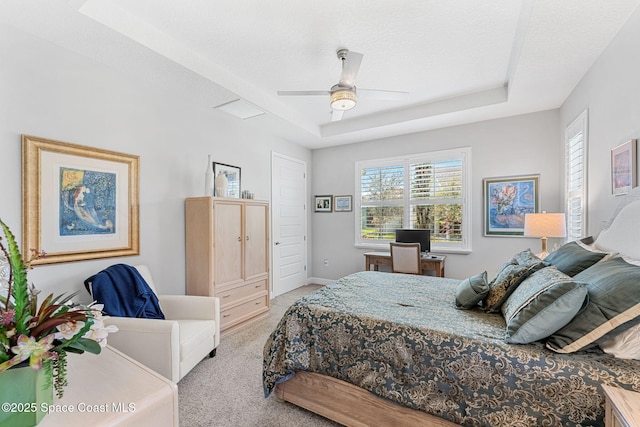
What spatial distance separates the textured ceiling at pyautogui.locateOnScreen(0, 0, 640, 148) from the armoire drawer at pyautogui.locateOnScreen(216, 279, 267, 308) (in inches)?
85.7

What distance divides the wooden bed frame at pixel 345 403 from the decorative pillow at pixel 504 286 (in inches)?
31.4

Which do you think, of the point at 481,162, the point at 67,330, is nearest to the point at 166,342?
the point at 67,330

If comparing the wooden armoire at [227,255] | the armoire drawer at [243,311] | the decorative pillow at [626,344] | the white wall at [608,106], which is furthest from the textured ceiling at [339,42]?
the armoire drawer at [243,311]

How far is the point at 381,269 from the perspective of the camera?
4691mm

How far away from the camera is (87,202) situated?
7.97ft

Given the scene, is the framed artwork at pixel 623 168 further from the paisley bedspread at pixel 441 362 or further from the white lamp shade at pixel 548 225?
the paisley bedspread at pixel 441 362

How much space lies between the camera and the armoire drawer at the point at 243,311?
10.3ft

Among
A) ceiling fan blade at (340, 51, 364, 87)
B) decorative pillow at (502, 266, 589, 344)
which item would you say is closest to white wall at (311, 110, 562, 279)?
ceiling fan blade at (340, 51, 364, 87)

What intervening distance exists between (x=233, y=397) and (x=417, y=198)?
3.66m

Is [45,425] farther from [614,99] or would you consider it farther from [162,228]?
[614,99]

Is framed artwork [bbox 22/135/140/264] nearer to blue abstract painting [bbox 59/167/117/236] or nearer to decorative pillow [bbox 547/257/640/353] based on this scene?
blue abstract painting [bbox 59/167/117/236]

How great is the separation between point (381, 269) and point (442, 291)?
234 centimetres

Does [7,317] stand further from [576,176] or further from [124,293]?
[576,176]

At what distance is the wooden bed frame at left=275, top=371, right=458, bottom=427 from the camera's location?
1520 millimetres
